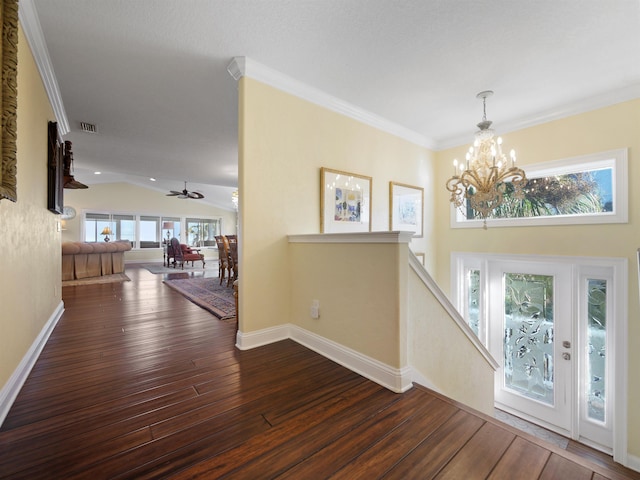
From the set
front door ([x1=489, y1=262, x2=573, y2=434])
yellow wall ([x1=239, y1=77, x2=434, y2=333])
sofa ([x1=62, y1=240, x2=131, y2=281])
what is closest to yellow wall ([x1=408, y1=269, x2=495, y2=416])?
yellow wall ([x1=239, y1=77, x2=434, y2=333])

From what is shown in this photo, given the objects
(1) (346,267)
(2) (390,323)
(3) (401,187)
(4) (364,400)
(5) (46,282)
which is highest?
(3) (401,187)

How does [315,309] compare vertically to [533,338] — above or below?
above

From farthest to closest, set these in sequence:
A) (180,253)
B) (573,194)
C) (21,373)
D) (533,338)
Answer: (180,253) < (533,338) < (573,194) < (21,373)

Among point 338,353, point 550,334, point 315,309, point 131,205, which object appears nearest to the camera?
point 338,353

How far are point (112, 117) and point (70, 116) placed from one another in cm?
49

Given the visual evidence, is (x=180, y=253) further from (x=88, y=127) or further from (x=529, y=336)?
(x=529, y=336)

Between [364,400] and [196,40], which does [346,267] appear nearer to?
[364,400]

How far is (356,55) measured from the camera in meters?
2.41

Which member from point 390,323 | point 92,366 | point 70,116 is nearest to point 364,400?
point 390,323

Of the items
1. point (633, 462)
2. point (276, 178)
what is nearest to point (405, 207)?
point (276, 178)

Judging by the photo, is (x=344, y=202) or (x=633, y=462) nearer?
(x=633, y=462)

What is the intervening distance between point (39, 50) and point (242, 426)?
3186 millimetres

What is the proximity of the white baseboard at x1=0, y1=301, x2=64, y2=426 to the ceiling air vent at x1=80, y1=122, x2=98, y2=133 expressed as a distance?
2.71m

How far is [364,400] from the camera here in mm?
1666
